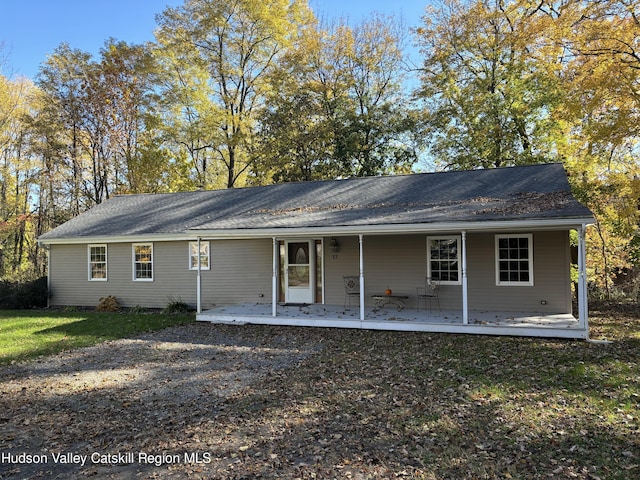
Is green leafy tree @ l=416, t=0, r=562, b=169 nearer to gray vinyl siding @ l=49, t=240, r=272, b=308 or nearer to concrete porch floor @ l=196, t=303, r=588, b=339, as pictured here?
concrete porch floor @ l=196, t=303, r=588, b=339

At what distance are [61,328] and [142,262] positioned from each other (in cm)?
393

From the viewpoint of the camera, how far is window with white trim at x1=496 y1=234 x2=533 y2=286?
10766 mm

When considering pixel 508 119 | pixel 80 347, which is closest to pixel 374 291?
pixel 80 347

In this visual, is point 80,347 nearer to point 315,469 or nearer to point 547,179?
point 315,469

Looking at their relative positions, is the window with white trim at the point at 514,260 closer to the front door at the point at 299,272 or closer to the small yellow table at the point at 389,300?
the small yellow table at the point at 389,300

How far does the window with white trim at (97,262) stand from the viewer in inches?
595

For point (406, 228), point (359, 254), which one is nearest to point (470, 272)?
point (406, 228)

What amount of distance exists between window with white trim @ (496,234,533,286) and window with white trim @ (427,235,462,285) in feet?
3.27

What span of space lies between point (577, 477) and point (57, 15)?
22.9 meters

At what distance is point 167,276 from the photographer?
46.7 ft

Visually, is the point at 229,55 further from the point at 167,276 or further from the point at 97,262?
the point at 167,276

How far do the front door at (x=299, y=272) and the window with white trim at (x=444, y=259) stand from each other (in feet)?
11.2

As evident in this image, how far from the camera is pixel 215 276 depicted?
45.3 feet

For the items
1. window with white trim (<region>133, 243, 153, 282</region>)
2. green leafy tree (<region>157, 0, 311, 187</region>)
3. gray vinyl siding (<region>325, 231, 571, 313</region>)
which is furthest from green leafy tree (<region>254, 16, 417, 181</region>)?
gray vinyl siding (<region>325, 231, 571, 313</region>)
